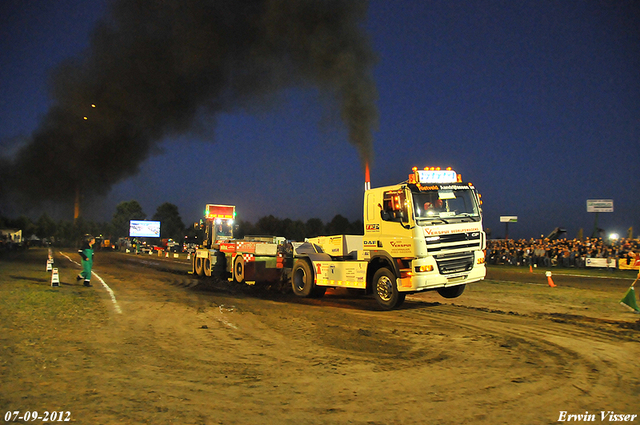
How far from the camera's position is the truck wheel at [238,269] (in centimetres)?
1769

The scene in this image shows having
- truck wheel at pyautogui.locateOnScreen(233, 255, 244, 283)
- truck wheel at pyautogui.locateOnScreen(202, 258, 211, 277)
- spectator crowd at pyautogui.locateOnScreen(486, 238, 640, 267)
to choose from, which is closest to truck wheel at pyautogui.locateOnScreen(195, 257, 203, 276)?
truck wheel at pyautogui.locateOnScreen(202, 258, 211, 277)

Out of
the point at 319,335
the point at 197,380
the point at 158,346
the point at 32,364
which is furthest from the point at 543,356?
the point at 32,364

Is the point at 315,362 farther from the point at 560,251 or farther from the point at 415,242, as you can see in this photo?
the point at 560,251

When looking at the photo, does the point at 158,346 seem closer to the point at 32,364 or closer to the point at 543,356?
the point at 32,364

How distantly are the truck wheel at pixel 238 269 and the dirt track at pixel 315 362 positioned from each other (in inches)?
236

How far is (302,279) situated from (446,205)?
551 centimetres

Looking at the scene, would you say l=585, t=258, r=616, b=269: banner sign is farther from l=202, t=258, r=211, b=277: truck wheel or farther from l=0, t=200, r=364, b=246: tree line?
l=0, t=200, r=364, b=246: tree line

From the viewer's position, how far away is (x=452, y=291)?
41.2 feet

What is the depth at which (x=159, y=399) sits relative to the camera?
466cm

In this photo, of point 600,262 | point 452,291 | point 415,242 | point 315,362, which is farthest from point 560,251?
point 315,362

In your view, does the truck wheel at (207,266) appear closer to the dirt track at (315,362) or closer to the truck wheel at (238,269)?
the truck wheel at (238,269)

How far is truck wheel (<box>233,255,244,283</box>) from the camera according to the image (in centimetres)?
1769

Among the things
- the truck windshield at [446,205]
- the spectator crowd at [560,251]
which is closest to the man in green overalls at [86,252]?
the truck windshield at [446,205]

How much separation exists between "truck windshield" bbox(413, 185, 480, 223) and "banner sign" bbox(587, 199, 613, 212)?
3657 centimetres
